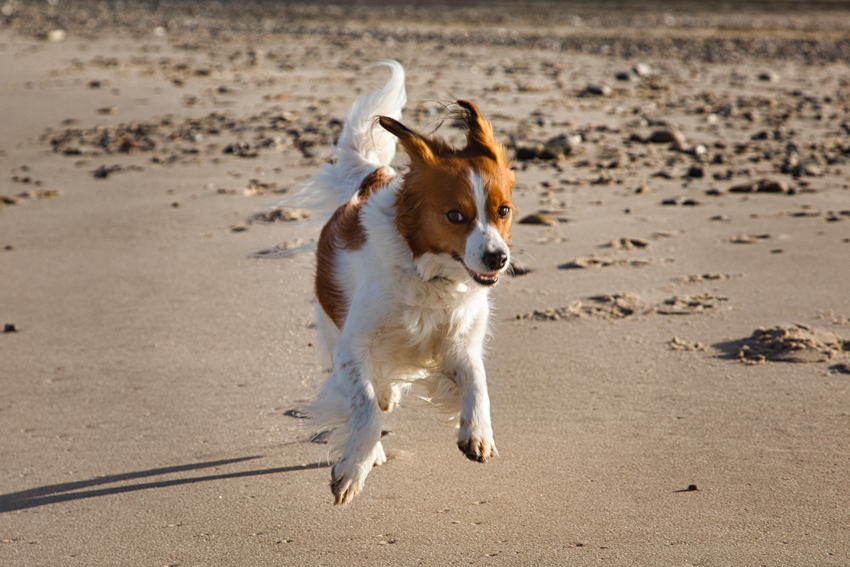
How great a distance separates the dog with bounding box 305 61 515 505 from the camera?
9.63 feet

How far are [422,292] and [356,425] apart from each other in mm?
530

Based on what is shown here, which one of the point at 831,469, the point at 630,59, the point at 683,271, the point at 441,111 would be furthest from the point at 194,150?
the point at 630,59

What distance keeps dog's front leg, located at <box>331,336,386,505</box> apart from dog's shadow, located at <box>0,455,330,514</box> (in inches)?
20.5


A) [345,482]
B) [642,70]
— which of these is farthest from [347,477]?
[642,70]

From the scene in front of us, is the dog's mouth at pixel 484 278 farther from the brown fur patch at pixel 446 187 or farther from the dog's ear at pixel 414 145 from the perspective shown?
the dog's ear at pixel 414 145

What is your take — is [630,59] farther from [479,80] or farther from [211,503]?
[211,503]

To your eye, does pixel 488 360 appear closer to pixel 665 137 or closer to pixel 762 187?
pixel 762 187

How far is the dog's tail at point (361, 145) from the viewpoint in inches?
163

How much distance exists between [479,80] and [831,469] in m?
9.89

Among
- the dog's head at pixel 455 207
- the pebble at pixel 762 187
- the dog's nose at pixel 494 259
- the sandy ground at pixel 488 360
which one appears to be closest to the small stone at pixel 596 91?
the sandy ground at pixel 488 360

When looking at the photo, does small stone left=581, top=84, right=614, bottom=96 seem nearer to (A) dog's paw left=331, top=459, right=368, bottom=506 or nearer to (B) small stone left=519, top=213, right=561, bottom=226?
(B) small stone left=519, top=213, right=561, bottom=226

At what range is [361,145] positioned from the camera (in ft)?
14.0

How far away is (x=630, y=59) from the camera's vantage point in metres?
15.4

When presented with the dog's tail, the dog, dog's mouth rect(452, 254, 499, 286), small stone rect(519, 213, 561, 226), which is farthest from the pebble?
dog's mouth rect(452, 254, 499, 286)
